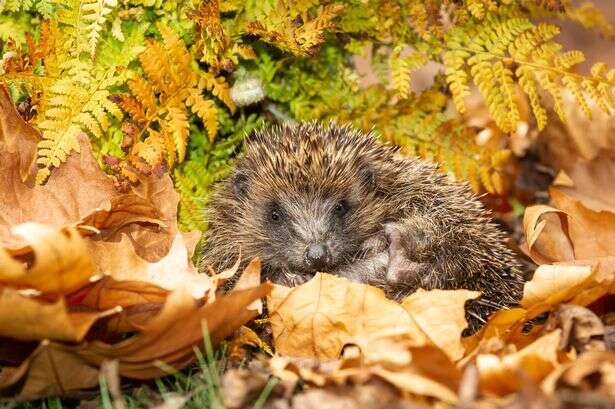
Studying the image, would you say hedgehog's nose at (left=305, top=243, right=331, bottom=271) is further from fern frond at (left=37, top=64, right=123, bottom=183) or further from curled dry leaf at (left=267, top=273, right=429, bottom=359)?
fern frond at (left=37, top=64, right=123, bottom=183)

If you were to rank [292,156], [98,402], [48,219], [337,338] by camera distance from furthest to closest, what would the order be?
[292,156], [48,219], [337,338], [98,402]

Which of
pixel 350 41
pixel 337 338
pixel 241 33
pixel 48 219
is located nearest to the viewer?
pixel 337 338

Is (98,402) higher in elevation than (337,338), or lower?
higher

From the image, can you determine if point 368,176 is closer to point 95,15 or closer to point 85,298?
point 95,15

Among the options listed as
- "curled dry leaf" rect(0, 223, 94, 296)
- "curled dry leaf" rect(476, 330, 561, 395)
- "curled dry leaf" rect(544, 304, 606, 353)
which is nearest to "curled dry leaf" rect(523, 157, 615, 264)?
"curled dry leaf" rect(544, 304, 606, 353)

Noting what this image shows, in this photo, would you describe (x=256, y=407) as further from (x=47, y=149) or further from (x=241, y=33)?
(x=241, y=33)

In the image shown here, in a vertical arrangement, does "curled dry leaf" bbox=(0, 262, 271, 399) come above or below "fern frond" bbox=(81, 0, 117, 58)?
below

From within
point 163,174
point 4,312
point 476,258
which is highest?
point 4,312

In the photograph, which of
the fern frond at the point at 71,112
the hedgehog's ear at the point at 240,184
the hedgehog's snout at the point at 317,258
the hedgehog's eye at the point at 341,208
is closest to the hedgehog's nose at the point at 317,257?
the hedgehog's snout at the point at 317,258

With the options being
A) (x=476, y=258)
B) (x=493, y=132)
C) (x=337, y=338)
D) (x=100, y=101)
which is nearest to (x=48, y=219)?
(x=100, y=101)
